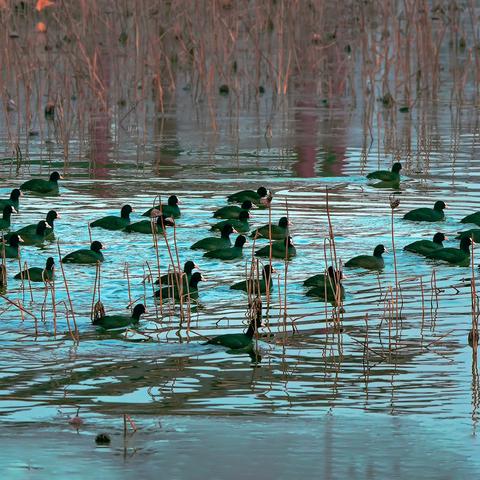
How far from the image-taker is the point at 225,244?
13.9 m

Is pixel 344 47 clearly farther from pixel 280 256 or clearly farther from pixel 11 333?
pixel 11 333

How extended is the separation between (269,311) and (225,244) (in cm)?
259

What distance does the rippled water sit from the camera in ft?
29.1

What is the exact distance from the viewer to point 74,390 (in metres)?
8.99

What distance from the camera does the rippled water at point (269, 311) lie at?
8859mm

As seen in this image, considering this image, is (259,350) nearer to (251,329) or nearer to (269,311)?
(251,329)

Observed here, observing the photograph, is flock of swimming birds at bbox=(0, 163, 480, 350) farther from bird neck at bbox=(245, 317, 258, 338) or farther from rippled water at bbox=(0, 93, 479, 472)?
rippled water at bbox=(0, 93, 479, 472)

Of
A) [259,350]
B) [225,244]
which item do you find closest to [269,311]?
Result: [259,350]

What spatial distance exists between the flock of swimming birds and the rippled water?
0.12m

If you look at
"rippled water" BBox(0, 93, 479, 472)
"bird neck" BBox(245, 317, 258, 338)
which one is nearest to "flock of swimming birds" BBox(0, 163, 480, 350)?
"bird neck" BBox(245, 317, 258, 338)

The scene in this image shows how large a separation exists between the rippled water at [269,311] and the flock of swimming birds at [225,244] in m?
0.12

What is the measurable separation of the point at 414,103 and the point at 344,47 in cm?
528

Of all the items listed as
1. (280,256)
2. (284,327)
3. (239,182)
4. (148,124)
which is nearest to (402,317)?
(284,327)

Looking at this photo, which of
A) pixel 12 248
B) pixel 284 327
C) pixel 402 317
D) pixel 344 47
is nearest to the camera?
→ pixel 284 327
